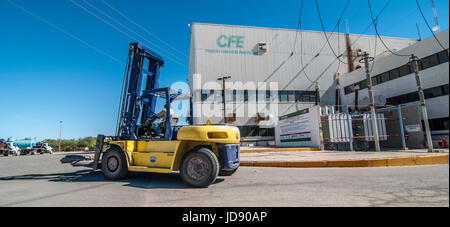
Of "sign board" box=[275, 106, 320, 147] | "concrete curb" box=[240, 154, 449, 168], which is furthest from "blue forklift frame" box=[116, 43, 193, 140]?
"sign board" box=[275, 106, 320, 147]

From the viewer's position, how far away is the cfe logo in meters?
26.7

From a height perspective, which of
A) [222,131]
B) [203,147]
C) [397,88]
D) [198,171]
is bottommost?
[198,171]

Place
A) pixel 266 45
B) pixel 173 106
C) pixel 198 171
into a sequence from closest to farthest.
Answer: pixel 198 171 → pixel 173 106 → pixel 266 45

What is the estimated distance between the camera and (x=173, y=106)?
6.35 meters

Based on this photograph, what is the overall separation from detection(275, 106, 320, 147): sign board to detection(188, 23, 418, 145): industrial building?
264 inches

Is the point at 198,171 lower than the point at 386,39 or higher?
lower

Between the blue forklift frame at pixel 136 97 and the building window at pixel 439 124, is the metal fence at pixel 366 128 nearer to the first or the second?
the building window at pixel 439 124

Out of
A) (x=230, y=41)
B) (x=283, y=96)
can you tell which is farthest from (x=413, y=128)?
(x=230, y=41)

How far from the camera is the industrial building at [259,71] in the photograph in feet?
85.4

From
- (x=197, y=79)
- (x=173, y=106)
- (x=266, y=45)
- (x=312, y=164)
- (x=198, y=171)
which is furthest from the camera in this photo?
(x=266, y=45)

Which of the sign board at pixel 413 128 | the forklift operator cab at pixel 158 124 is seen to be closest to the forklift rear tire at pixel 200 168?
the forklift operator cab at pixel 158 124
